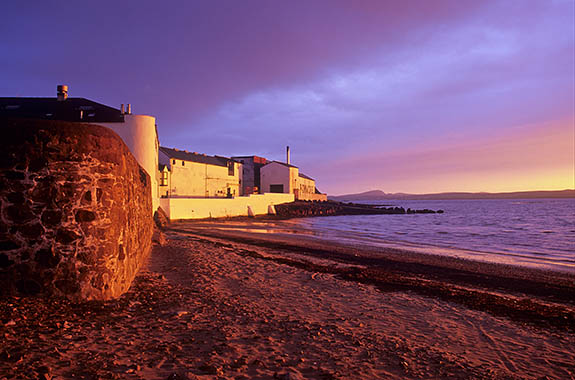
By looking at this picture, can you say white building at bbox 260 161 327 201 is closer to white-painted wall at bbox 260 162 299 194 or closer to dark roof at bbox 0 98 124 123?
white-painted wall at bbox 260 162 299 194

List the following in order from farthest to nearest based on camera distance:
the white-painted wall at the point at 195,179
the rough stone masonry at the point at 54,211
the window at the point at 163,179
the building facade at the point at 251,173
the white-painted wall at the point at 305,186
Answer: the white-painted wall at the point at 305,186, the building facade at the point at 251,173, the white-painted wall at the point at 195,179, the window at the point at 163,179, the rough stone masonry at the point at 54,211

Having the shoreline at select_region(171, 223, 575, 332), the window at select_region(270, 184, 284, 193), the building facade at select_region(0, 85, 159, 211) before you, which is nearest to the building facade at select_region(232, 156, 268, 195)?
the window at select_region(270, 184, 284, 193)

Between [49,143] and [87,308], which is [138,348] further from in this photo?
[49,143]

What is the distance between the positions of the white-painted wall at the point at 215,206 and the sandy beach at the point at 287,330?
21.3 metres

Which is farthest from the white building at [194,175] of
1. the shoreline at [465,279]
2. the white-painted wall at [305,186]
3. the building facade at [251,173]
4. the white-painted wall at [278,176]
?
the shoreline at [465,279]

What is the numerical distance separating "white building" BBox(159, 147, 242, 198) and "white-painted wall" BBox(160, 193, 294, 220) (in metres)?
2.33

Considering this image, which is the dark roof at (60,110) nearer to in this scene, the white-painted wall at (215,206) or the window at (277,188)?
the white-painted wall at (215,206)

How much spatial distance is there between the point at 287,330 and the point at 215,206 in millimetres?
32329

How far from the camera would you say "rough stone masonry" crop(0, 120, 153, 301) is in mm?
5250

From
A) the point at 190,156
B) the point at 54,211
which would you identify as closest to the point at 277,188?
the point at 190,156

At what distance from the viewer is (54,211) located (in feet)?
17.6

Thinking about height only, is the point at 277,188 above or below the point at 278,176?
below

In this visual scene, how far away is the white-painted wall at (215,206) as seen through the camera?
99.5 ft

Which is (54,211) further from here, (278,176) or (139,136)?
(278,176)
